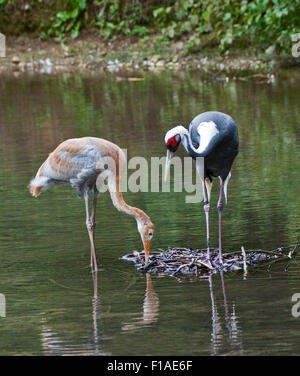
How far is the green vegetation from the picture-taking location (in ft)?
71.9

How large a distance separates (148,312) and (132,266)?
1339 millimetres

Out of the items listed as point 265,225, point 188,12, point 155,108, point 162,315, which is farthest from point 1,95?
point 162,315

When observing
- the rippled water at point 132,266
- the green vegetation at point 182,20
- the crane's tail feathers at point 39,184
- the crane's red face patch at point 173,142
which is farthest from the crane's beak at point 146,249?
the green vegetation at point 182,20

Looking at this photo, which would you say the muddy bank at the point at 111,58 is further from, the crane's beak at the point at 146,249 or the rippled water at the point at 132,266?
the crane's beak at the point at 146,249

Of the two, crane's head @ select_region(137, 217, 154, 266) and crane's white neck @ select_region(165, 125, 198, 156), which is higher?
crane's white neck @ select_region(165, 125, 198, 156)

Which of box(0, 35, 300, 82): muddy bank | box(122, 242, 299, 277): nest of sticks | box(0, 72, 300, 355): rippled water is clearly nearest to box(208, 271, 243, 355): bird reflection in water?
box(0, 72, 300, 355): rippled water

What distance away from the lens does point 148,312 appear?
7715 millimetres

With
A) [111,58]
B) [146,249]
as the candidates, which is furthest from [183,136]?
[111,58]

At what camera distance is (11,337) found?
7.24 meters

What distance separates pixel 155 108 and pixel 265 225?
969cm

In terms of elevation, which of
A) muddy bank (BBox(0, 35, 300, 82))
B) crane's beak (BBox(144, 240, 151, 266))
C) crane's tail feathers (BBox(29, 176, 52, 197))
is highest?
muddy bank (BBox(0, 35, 300, 82))

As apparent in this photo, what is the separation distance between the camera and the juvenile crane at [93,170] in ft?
29.5

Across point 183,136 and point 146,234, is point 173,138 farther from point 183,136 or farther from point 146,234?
point 146,234

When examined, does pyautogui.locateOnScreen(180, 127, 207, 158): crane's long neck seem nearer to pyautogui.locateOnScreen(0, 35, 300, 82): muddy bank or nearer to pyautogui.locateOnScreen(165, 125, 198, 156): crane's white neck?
pyautogui.locateOnScreen(165, 125, 198, 156): crane's white neck
